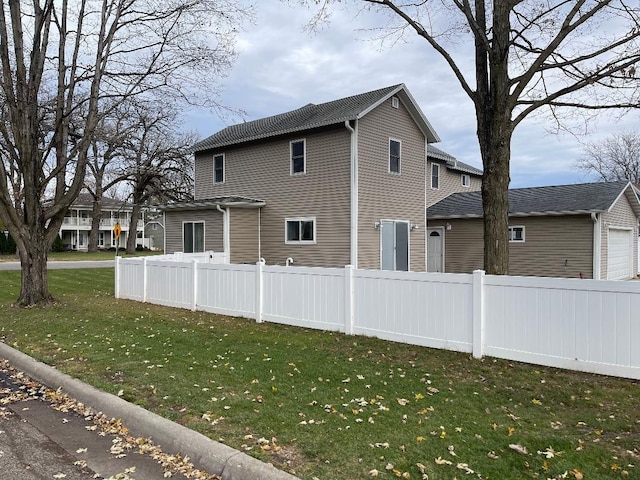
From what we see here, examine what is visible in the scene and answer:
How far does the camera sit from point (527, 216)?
1867 cm

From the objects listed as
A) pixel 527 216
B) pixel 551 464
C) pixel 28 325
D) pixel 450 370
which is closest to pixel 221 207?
pixel 28 325

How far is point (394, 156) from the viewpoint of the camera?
17.5 m

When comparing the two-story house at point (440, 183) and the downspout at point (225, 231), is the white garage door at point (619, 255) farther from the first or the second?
the downspout at point (225, 231)

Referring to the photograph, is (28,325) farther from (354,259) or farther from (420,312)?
(354,259)

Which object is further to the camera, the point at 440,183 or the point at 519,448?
the point at 440,183

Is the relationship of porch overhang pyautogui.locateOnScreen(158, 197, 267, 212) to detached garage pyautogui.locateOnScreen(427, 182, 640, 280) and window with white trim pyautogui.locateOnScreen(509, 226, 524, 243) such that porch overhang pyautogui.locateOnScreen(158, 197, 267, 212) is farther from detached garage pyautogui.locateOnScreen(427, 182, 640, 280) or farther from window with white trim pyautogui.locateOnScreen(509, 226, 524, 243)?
window with white trim pyautogui.locateOnScreen(509, 226, 524, 243)

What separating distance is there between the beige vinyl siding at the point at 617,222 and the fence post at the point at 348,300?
13.5m

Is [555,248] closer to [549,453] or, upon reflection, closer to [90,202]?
[549,453]

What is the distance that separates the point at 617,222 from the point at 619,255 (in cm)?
161

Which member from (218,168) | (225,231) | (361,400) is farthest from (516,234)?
(361,400)

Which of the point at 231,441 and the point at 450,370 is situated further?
the point at 450,370

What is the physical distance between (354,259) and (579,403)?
36.2 feet

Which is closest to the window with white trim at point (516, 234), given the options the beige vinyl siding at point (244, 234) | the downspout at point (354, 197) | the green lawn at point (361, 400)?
the downspout at point (354, 197)

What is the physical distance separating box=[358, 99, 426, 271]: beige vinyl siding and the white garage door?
720cm
